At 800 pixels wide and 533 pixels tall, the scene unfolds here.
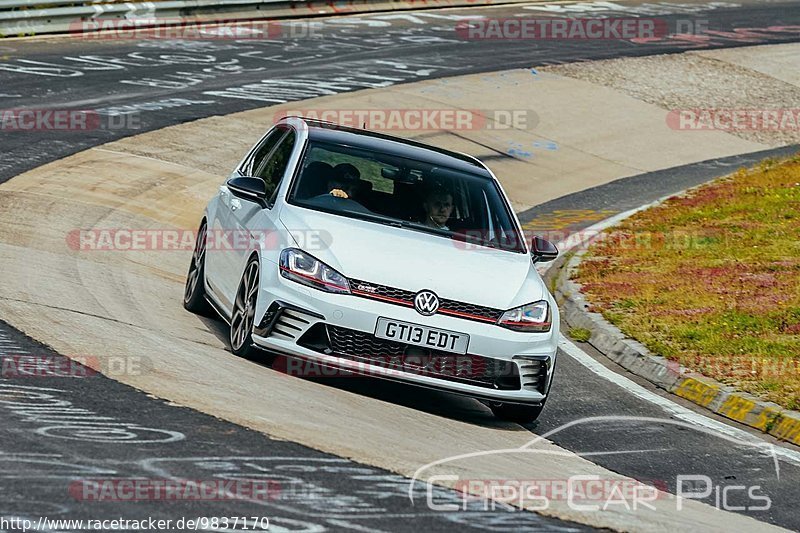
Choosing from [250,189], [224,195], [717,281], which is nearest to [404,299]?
[250,189]

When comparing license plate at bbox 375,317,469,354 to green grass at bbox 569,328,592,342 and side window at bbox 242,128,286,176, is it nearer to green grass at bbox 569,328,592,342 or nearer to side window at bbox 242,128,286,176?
side window at bbox 242,128,286,176

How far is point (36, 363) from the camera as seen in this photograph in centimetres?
768

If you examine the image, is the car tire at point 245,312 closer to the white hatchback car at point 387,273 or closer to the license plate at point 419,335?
the white hatchback car at point 387,273

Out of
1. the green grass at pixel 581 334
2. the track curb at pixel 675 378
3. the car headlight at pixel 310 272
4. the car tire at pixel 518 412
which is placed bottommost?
the green grass at pixel 581 334

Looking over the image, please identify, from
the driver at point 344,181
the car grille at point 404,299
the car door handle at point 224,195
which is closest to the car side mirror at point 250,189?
the driver at point 344,181

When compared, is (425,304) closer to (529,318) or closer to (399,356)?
(399,356)

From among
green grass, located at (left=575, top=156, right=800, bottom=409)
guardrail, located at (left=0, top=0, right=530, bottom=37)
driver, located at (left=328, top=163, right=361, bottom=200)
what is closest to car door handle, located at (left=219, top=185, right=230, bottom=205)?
driver, located at (left=328, top=163, right=361, bottom=200)

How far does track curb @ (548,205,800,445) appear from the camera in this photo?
30.8 feet

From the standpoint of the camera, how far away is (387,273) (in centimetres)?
834

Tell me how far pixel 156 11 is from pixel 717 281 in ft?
57.0

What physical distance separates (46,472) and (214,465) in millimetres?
768

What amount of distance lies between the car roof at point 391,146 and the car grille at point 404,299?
5.91 feet

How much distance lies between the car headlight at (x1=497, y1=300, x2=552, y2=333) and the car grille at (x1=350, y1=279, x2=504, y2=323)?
0.16 m

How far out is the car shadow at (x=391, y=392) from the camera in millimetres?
8641
